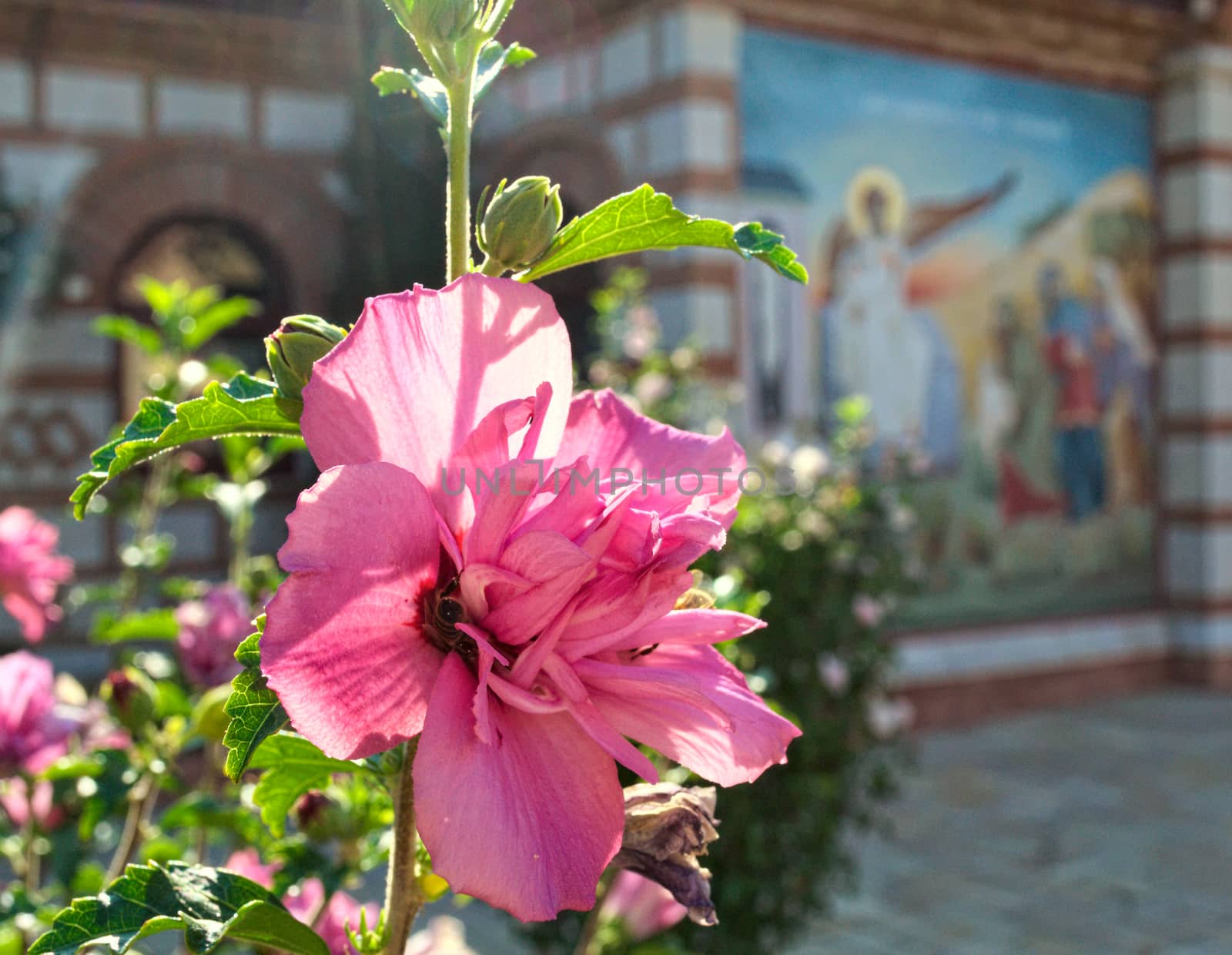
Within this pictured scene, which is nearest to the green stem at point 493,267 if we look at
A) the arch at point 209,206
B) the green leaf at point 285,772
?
the green leaf at point 285,772

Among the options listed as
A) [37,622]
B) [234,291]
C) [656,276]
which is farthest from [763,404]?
[37,622]

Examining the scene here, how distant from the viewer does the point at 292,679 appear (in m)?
0.51

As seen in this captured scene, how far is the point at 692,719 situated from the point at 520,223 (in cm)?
28

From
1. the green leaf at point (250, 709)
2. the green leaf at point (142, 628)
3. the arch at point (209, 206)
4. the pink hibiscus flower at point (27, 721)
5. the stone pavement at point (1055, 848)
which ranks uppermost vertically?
the arch at point (209, 206)

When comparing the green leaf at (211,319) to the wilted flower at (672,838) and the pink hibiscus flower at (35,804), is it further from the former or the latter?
the wilted flower at (672,838)

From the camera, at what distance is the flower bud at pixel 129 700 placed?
109 cm

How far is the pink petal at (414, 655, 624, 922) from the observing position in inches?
19.9

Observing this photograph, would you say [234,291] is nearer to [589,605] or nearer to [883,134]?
[883,134]

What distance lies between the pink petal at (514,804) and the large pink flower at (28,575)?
0.86m

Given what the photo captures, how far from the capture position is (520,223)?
671 millimetres

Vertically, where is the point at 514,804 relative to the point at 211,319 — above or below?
below

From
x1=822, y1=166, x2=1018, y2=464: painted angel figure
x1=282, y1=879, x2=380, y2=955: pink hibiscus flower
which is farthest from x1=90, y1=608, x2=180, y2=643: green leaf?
x1=822, y1=166, x2=1018, y2=464: painted angel figure

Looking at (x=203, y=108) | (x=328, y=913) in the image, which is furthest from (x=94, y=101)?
(x=328, y=913)

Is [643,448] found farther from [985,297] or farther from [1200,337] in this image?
[1200,337]
